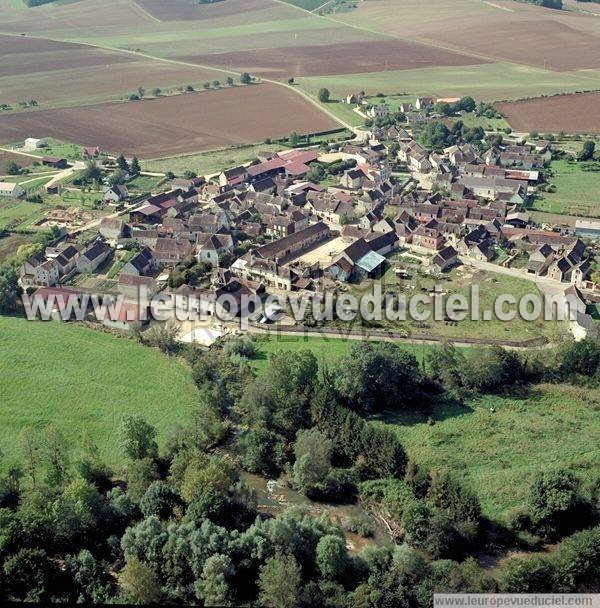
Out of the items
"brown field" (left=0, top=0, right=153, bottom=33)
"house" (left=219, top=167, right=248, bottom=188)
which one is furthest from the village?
"brown field" (left=0, top=0, right=153, bottom=33)

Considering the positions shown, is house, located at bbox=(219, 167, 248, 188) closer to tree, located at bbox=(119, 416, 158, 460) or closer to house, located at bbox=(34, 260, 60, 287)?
house, located at bbox=(34, 260, 60, 287)

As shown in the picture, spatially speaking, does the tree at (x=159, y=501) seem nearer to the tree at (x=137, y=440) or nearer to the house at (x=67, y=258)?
the tree at (x=137, y=440)

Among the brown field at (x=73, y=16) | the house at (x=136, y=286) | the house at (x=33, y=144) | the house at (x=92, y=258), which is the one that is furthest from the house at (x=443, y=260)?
the brown field at (x=73, y=16)

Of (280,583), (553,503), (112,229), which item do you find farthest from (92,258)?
(553,503)

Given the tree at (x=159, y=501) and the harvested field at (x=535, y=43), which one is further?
the harvested field at (x=535, y=43)

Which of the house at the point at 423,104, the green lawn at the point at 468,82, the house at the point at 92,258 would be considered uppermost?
the green lawn at the point at 468,82

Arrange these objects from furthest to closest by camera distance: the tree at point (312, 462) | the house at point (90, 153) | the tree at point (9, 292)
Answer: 1. the house at point (90, 153)
2. the tree at point (9, 292)
3. the tree at point (312, 462)

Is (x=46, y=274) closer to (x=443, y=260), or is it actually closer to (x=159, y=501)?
(x=159, y=501)
